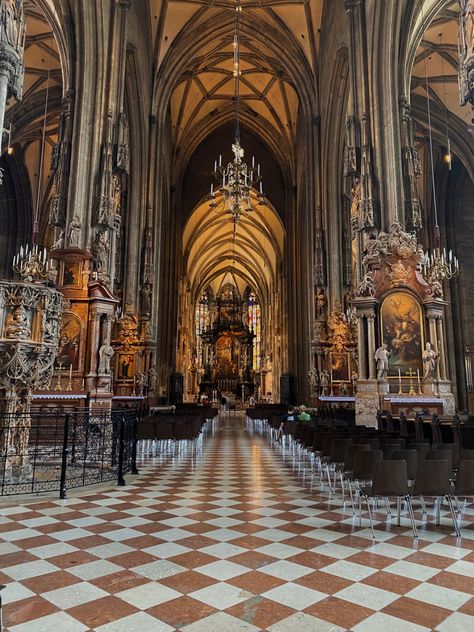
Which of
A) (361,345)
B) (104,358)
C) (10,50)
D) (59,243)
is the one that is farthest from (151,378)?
(10,50)

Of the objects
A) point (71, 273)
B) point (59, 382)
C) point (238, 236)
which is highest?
point (238, 236)

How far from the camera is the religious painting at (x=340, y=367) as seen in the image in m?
20.1

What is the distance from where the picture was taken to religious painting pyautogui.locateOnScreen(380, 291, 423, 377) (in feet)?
43.8

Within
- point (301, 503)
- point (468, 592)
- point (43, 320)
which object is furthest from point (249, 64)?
point (468, 592)

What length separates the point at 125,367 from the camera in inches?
781

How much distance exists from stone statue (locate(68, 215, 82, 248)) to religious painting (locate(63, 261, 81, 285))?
564 mm

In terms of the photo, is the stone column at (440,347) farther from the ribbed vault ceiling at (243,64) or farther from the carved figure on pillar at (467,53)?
the ribbed vault ceiling at (243,64)

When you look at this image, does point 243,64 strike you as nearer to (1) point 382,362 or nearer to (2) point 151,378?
(2) point 151,378

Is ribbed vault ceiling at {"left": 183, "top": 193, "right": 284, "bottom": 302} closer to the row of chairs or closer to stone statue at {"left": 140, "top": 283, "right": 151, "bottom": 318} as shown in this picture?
stone statue at {"left": 140, "top": 283, "right": 151, "bottom": 318}

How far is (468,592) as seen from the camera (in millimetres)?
3021

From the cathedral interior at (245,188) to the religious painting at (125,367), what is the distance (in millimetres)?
96

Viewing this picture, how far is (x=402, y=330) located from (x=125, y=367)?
11.8 metres

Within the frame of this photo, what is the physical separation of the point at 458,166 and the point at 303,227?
29.7 feet

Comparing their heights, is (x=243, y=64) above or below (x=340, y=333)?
above
